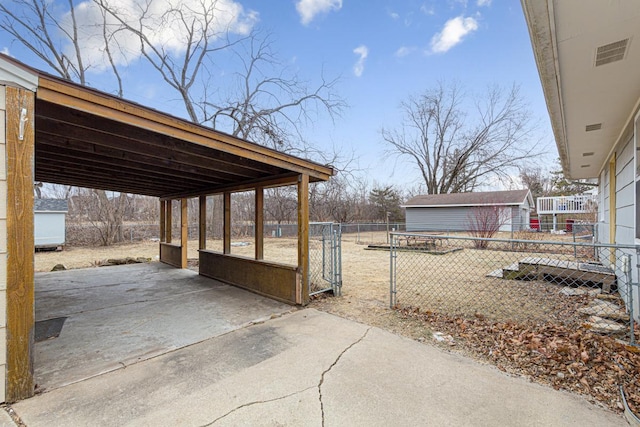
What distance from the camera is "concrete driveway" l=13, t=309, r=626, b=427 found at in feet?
6.25

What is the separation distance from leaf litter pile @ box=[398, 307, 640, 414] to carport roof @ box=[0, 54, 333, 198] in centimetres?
309

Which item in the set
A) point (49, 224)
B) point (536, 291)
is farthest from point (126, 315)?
point (49, 224)

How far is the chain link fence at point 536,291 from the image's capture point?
3.31 meters

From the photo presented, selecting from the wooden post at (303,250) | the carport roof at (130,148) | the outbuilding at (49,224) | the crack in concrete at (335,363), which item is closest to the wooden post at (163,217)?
the carport roof at (130,148)

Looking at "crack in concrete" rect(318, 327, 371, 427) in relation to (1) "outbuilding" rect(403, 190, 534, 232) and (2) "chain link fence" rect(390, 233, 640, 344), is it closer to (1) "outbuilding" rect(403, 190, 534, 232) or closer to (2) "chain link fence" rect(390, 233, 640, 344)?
(2) "chain link fence" rect(390, 233, 640, 344)

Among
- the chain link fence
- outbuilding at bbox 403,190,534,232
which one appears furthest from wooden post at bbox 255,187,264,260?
outbuilding at bbox 403,190,534,232

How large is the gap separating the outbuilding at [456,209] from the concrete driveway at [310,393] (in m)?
18.3

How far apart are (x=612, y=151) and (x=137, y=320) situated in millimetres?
8442

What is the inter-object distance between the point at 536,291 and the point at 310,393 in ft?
15.8

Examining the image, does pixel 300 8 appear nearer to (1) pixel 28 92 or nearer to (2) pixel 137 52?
(2) pixel 137 52

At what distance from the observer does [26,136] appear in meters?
2.13

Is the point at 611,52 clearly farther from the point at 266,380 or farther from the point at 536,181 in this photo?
the point at 536,181

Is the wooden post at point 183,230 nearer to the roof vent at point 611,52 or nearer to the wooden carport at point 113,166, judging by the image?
the wooden carport at point 113,166

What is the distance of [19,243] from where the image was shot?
81.9 inches
